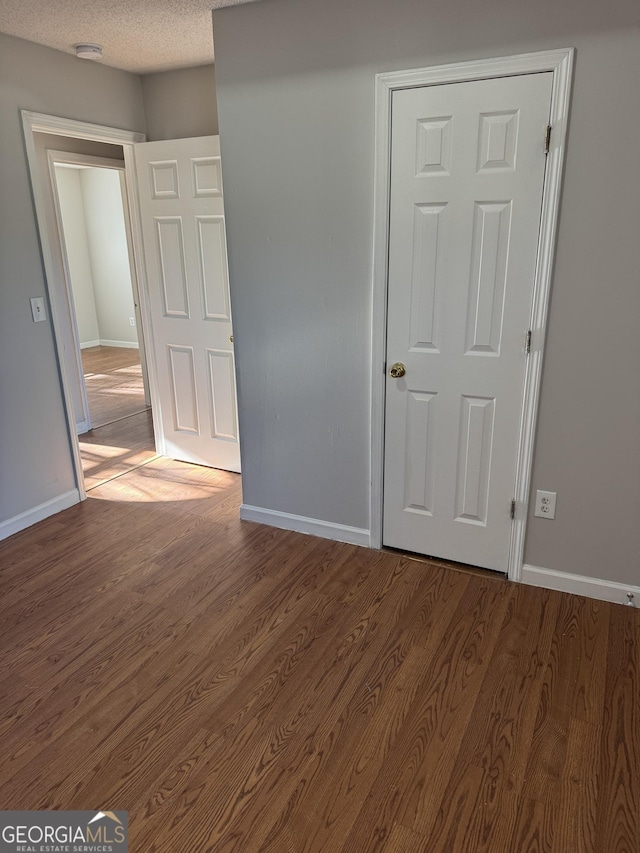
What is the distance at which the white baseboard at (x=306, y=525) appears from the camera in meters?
2.97

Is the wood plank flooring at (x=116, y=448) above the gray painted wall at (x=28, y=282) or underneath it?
underneath

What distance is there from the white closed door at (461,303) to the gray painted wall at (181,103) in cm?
158

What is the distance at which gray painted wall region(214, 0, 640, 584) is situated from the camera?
2.08 m

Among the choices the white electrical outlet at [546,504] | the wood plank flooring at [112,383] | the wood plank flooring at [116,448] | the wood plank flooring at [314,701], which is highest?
the white electrical outlet at [546,504]

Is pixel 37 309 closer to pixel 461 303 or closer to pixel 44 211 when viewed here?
pixel 44 211

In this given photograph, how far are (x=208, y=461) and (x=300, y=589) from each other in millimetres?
1620

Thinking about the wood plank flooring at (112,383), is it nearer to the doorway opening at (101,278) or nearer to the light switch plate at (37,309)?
the doorway opening at (101,278)

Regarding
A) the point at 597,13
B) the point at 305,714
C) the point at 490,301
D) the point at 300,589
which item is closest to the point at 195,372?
the point at 300,589

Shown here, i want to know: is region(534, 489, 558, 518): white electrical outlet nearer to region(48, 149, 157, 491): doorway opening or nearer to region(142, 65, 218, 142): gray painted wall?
region(142, 65, 218, 142): gray painted wall

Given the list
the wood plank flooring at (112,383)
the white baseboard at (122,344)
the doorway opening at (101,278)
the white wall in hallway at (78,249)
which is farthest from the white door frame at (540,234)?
the white baseboard at (122,344)

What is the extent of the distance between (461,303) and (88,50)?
Answer: 2.32m

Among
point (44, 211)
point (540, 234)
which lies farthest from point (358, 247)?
point (44, 211)

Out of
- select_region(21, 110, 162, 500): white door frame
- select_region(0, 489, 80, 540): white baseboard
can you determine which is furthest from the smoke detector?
select_region(0, 489, 80, 540): white baseboard

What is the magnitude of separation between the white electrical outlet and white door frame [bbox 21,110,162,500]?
2.57 m
